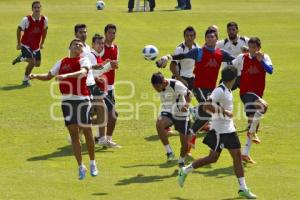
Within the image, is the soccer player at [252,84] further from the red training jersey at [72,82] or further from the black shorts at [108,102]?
the red training jersey at [72,82]

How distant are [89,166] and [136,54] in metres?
17.1

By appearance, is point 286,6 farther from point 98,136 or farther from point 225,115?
point 225,115

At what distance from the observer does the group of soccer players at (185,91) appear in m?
13.5

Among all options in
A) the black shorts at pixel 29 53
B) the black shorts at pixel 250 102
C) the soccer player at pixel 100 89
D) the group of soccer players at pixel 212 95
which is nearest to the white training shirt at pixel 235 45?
the group of soccer players at pixel 212 95

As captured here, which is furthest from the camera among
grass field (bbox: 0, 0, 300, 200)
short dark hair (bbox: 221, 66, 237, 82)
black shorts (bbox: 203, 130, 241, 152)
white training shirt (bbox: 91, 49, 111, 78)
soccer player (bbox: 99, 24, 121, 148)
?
soccer player (bbox: 99, 24, 121, 148)

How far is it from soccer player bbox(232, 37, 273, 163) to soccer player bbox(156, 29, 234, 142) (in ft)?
2.05

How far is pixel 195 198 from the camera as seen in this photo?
13.3 metres

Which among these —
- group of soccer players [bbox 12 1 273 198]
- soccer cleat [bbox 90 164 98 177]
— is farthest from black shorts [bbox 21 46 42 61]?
soccer cleat [bbox 90 164 98 177]

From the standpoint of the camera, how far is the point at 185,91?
50.0 feet

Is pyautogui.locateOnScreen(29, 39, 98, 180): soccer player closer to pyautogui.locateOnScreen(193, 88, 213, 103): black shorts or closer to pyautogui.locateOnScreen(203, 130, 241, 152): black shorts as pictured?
pyautogui.locateOnScreen(203, 130, 241, 152): black shorts

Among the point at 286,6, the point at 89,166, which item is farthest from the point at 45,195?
the point at 286,6

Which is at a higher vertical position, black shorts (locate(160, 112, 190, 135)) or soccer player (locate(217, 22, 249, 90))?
soccer player (locate(217, 22, 249, 90))

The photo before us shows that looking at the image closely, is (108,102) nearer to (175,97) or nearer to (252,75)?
(175,97)

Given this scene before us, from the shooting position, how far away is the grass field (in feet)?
45.5
